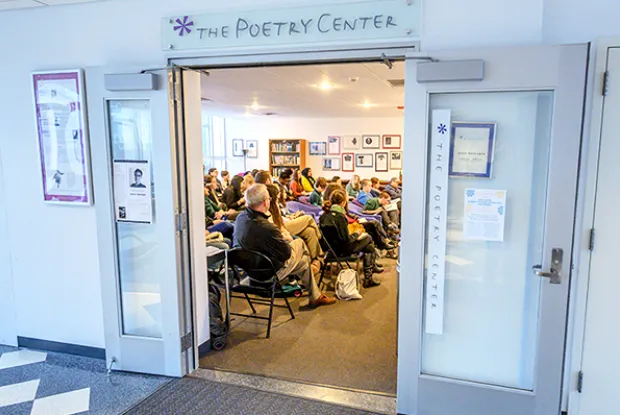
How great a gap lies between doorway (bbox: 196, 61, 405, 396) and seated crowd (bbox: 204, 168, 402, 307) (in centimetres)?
32

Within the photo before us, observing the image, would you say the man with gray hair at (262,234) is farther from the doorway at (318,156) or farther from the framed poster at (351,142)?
the framed poster at (351,142)

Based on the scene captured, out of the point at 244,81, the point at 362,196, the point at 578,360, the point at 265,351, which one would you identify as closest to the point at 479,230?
the point at 578,360

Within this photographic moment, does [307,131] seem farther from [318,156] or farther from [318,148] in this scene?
[318,156]

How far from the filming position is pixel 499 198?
80.4 inches

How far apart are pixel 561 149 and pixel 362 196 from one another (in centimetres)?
434

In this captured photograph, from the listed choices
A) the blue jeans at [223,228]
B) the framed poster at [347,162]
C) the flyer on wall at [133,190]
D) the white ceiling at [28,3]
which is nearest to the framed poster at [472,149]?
the flyer on wall at [133,190]

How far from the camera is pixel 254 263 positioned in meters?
3.21

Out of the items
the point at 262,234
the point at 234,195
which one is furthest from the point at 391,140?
the point at 262,234

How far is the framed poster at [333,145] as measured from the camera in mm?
10125

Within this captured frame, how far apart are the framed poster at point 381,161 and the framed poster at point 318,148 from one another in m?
1.31

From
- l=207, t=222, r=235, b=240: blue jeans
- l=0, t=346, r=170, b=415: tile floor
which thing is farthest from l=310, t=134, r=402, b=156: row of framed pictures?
l=0, t=346, r=170, b=415: tile floor

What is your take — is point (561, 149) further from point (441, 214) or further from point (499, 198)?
point (441, 214)

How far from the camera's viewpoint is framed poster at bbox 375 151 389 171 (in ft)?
32.2

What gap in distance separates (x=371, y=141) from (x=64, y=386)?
835cm
